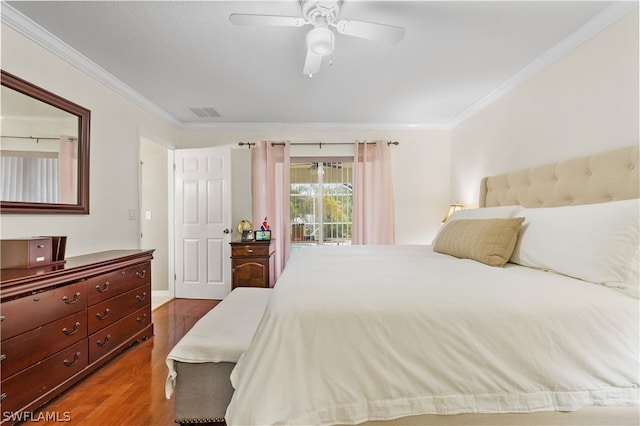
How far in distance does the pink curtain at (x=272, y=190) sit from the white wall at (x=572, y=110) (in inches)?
98.2

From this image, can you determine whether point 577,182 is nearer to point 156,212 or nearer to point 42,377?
point 42,377

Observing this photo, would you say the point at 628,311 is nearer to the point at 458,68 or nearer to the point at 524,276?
the point at 524,276

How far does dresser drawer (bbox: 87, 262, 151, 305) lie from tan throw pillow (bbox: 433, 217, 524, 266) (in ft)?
8.36


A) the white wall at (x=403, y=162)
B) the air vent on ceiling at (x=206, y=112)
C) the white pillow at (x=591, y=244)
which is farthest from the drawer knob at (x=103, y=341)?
the white pillow at (x=591, y=244)

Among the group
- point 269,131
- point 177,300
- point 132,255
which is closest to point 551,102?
point 269,131

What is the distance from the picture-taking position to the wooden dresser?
151 cm

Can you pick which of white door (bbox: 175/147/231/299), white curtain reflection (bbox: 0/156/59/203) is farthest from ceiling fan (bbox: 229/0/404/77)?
white door (bbox: 175/147/231/299)

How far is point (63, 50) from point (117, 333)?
2162 millimetres

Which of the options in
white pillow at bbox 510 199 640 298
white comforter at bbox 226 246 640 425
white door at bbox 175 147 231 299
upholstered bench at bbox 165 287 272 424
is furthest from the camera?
white door at bbox 175 147 231 299

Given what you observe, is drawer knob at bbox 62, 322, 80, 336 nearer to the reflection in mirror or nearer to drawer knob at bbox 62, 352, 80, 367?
drawer knob at bbox 62, 352, 80, 367

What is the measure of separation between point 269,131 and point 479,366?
3855 mm

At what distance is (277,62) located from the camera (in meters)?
2.53

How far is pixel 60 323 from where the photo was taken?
5.91 ft

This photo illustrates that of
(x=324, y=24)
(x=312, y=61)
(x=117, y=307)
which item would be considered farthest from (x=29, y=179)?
(x=324, y=24)
